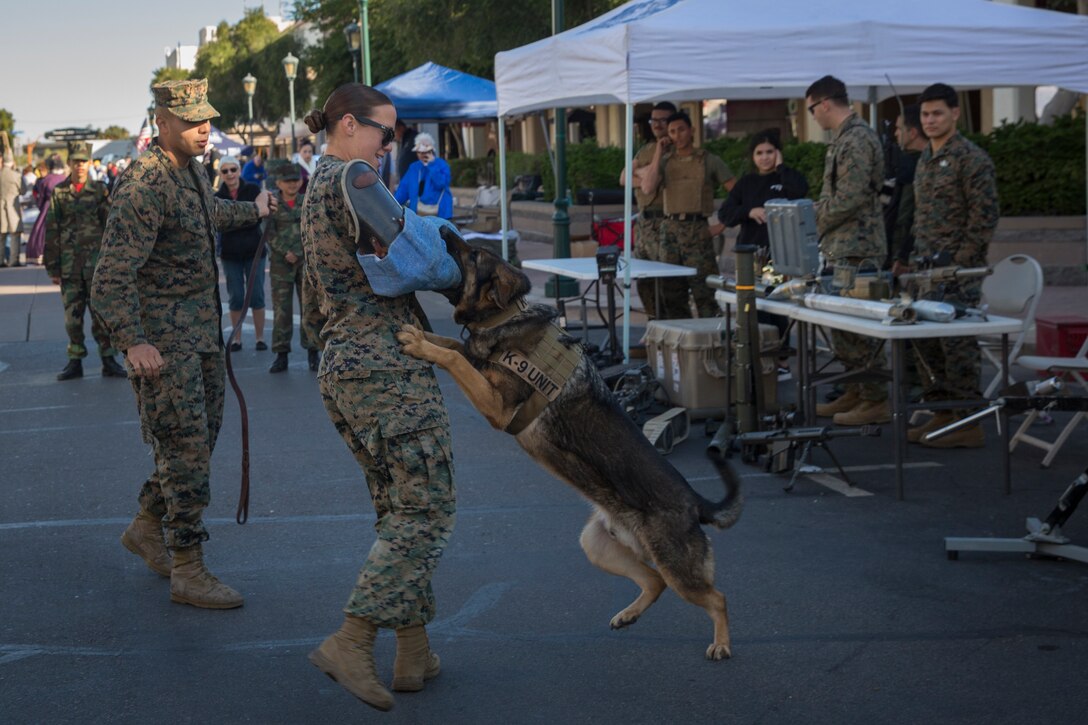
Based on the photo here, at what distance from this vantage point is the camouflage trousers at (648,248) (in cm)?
1102

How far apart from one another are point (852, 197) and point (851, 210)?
10cm

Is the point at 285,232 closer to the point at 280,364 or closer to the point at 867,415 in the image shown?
the point at 280,364

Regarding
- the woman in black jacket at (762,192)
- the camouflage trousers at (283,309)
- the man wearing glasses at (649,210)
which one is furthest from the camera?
the camouflage trousers at (283,309)

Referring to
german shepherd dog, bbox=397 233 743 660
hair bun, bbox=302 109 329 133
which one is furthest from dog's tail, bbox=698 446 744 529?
hair bun, bbox=302 109 329 133

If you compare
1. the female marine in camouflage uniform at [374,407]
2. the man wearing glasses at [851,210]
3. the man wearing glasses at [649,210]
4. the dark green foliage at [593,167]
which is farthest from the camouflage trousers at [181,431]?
the dark green foliage at [593,167]

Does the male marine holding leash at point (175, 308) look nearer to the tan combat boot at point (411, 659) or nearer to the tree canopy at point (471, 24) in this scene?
the tan combat boot at point (411, 659)

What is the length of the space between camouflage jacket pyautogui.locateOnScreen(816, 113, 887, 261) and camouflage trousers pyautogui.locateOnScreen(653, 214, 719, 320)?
2.21 meters

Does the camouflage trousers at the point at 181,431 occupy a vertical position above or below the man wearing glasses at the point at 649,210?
below

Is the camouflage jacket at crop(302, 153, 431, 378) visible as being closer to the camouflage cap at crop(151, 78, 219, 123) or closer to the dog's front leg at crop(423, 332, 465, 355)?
the dog's front leg at crop(423, 332, 465, 355)

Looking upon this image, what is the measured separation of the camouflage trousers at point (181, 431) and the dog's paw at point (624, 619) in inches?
71.2

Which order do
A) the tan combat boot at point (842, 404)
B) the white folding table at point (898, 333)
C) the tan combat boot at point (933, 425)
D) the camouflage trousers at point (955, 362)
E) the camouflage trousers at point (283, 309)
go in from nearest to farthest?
the white folding table at point (898, 333), the camouflage trousers at point (955, 362), the tan combat boot at point (933, 425), the tan combat boot at point (842, 404), the camouflage trousers at point (283, 309)

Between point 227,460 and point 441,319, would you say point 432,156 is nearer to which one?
point 441,319

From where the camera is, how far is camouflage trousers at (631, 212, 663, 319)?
1102 cm

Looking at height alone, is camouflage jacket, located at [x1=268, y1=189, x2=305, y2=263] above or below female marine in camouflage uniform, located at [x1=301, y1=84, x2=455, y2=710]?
above
